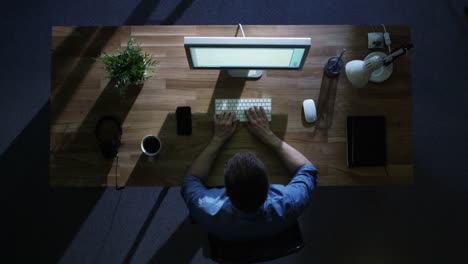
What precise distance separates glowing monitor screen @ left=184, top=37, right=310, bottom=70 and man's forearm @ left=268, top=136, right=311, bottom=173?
0.33 meters

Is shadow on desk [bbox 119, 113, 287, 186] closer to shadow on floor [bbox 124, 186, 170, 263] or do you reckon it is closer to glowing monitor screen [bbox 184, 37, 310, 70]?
glowing monitor screen [bbox 184, 37, 310, 70]

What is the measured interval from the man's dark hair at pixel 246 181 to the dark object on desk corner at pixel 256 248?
21cm

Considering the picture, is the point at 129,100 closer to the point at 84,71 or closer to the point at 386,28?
the point at 84,71

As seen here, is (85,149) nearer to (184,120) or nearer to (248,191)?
(184,120)

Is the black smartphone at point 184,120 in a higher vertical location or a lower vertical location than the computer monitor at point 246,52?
lower

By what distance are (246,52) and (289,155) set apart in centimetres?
50

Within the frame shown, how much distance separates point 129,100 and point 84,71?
0.79 ft

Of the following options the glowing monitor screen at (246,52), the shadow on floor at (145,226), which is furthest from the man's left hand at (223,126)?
the shadow on floor at (145,226)

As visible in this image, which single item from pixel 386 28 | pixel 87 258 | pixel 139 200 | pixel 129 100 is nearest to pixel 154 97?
pixel 129 100

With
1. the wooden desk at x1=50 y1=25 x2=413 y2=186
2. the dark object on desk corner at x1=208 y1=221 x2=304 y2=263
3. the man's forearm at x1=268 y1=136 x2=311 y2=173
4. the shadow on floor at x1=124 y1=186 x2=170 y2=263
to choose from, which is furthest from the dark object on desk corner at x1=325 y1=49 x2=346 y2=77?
the shadow on floor at x1=124 y1=186 x2=170 y2=263

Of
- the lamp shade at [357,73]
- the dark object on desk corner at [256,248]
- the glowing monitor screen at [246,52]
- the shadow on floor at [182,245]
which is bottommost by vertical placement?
the shadow on floor at [182,245]

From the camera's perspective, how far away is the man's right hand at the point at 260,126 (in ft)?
5.12

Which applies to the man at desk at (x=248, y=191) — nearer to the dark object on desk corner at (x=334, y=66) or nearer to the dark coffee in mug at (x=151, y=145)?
the dark coffee in mug at (x=151, y=145)

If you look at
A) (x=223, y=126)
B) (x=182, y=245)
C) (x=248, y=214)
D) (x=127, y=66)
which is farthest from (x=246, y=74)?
(x=182, y=245)
